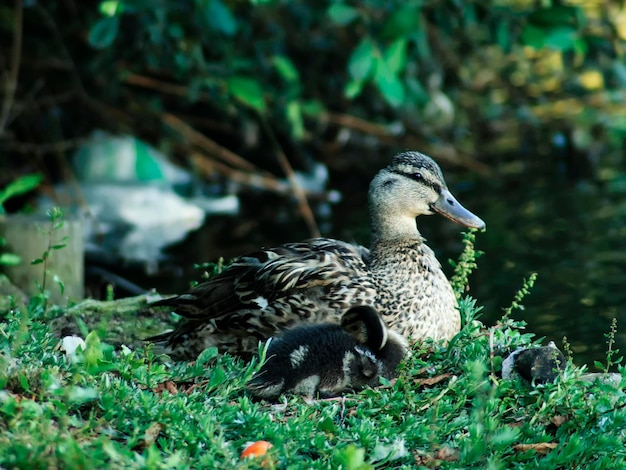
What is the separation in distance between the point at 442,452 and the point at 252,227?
6.42 meters

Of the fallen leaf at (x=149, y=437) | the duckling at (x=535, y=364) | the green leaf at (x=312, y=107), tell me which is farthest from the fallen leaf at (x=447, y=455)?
the green leaf at (x=312, y=107)

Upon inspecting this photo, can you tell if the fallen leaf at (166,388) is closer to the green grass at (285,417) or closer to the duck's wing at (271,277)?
the green grass at (285,417)

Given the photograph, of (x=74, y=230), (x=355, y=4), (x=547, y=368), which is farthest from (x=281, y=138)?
(x=547, y=368)

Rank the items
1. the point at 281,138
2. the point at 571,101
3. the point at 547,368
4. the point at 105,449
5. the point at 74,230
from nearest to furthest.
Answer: the point at 105,449, the point at 547,368, the point at 74,230, the point at 281,138, the point at 571,101

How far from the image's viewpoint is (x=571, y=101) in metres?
14.8

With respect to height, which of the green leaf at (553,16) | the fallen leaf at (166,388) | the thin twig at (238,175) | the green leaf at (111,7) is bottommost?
the thin twig at (238,175)

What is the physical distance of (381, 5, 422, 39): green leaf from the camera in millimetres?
7465

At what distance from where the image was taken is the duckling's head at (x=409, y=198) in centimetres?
551

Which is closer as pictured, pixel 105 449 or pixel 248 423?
pixel 105 449

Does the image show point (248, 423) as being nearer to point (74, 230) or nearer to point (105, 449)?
point (105, 449)

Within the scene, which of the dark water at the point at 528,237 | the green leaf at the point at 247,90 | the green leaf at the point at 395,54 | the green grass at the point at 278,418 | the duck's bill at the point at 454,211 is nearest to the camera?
the green grass at the point at 278,418

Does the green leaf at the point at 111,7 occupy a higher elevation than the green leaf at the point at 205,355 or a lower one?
higher

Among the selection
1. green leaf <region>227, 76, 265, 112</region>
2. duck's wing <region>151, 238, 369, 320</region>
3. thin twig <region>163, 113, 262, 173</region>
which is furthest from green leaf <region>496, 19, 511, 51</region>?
thin twig <region>163, 113, 262, 173</region>

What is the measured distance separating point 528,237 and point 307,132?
12.4 ft
